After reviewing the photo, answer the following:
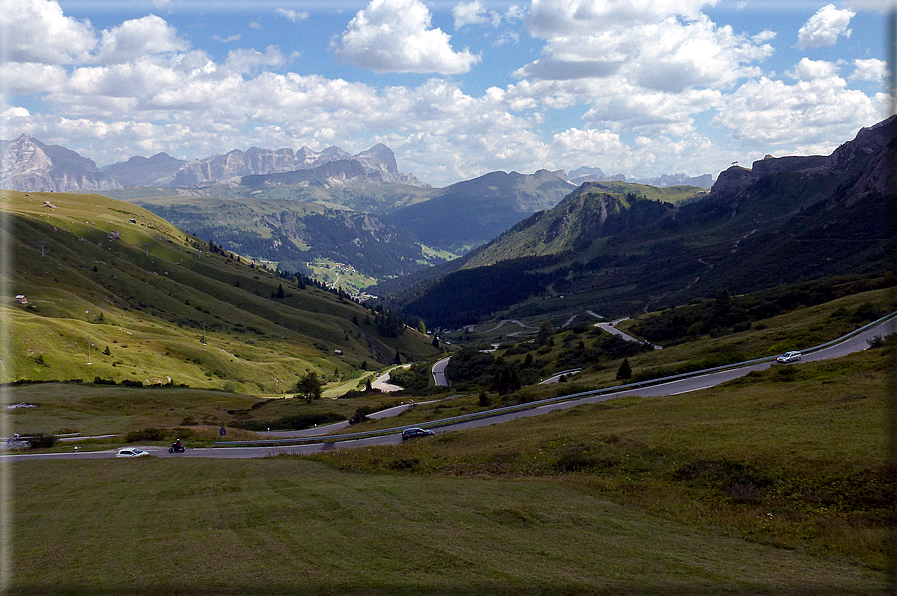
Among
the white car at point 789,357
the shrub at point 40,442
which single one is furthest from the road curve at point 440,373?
the shrub at point 40,442

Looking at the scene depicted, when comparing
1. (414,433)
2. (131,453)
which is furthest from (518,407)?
(131,453)

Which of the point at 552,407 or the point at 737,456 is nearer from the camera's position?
the point at 737,456

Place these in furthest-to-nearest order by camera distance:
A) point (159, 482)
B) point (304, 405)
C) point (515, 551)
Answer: point (304, 405)
point (159, 482)
point (515, 551)

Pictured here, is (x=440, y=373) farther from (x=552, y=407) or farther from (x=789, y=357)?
(x=789, y=357)

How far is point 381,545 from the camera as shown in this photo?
802 inches

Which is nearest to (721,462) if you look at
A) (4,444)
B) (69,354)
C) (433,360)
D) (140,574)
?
(140,574)

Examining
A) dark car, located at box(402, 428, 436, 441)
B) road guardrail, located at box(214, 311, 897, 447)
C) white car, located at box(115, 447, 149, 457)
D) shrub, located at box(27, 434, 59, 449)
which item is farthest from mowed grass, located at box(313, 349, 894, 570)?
shrub, located at box(27, 434, 59, 449)

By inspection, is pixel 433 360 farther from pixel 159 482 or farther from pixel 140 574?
pixel 140 574

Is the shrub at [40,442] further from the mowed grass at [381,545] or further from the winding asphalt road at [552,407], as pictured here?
the mowed grass at [381,545]

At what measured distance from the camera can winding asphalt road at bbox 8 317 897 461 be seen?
54062mm

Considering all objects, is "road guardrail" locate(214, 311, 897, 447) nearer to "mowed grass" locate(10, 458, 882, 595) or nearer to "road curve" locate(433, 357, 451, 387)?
"mowed grass" locate(10, 458, 882, 595)

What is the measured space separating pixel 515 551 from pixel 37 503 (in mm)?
28796

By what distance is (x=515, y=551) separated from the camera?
64.8ft

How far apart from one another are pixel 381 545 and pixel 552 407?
144ft
